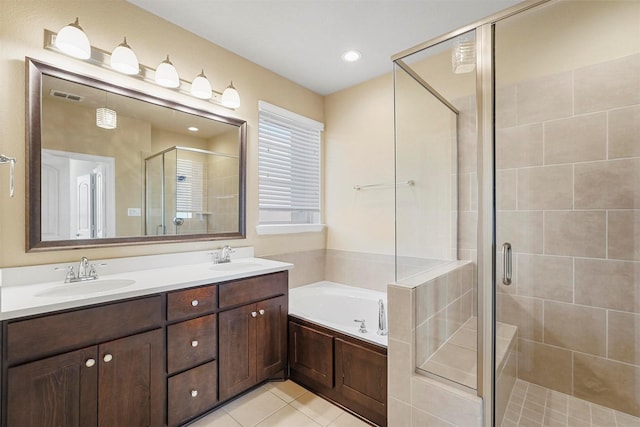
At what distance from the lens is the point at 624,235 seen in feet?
5.44

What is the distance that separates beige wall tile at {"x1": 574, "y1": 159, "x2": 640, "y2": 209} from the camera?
1622 millimetres

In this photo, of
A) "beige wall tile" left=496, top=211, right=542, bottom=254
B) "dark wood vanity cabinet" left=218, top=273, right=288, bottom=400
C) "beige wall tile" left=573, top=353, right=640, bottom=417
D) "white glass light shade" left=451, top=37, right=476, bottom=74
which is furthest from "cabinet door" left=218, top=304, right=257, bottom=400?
"beige wall tile" left=573, top=353, right=640, bottom=417

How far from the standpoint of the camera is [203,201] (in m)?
2.28

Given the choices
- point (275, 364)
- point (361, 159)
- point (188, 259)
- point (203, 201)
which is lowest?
point (275, 364)

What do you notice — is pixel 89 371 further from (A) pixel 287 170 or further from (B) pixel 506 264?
(B) pixel 506 264

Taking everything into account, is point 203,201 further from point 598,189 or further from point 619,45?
point 619,45

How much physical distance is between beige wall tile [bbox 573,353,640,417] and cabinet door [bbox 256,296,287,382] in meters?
1.93

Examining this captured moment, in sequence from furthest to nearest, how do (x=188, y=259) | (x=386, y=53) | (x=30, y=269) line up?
1. (x=386, y=53)
2. (x=188, y=259)
3. (x=30, y=269)

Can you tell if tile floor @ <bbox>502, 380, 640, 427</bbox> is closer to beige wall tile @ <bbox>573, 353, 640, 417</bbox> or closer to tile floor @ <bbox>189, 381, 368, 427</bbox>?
beige wall tile @ <bbox>573, 353, 640, 417</bbox>

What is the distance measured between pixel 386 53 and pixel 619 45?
146 centimetres

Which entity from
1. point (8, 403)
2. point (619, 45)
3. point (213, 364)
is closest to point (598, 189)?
point (619, 45)

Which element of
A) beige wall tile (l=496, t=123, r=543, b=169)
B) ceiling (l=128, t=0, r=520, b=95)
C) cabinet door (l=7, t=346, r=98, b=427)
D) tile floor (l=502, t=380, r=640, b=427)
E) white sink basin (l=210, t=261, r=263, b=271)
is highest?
ceiling (l=128, t=0, r=520, b=95)

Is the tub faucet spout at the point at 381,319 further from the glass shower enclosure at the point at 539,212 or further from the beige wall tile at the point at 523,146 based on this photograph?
the beige wall tile at the point at 523,146

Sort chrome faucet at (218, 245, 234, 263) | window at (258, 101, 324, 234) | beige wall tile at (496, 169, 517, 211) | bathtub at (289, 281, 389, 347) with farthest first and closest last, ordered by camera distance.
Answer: window at (258, 101, 324, 234)
bathtub at (289, 281, 389, 347)
chrome faucet at (218, 245, 234, 263)
beige wall tile at (496, 169, 517, 211)
